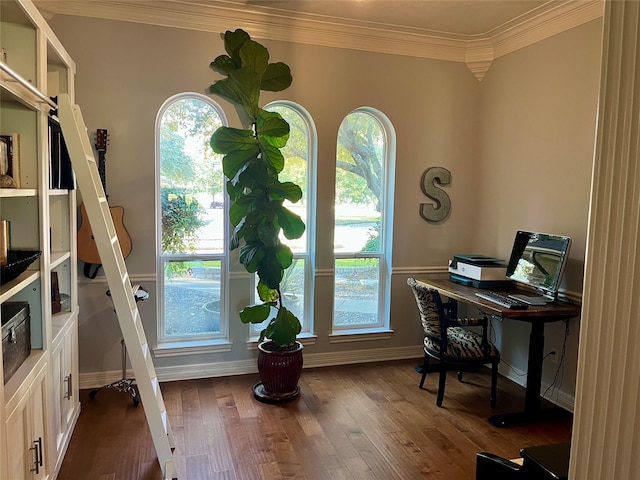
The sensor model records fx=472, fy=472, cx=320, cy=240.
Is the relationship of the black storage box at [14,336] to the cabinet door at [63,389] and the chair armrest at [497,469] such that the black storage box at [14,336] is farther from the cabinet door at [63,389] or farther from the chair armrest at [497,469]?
the chair armrest at [497,469]

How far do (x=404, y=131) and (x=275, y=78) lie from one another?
1.33 m

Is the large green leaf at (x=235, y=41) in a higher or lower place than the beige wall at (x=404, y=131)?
higher

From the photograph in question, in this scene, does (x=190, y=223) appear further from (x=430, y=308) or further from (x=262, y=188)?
(x=430, y=308)

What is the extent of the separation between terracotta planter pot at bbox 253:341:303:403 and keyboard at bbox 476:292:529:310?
1.42 m

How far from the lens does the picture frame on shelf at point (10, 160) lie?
2039 mm

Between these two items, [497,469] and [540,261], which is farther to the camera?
[540,261]

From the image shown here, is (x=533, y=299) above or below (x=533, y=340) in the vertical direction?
above

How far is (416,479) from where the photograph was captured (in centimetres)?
252

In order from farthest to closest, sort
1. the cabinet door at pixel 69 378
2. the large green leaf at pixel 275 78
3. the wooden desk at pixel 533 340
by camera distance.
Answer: the large green leaf at pixel 275 78 < the wooden desk at pixel 533 340 < the cabinet door at pixel 69 378

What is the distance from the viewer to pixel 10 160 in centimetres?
213

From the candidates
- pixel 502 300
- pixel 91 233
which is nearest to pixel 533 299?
pixel 502 300

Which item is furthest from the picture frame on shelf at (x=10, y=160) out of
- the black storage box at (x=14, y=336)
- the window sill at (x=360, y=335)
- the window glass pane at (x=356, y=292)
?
the window sill at (x=360, y=335)

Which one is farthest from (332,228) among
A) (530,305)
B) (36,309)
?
(36,309)

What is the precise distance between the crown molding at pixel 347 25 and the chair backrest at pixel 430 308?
6.84 ft
